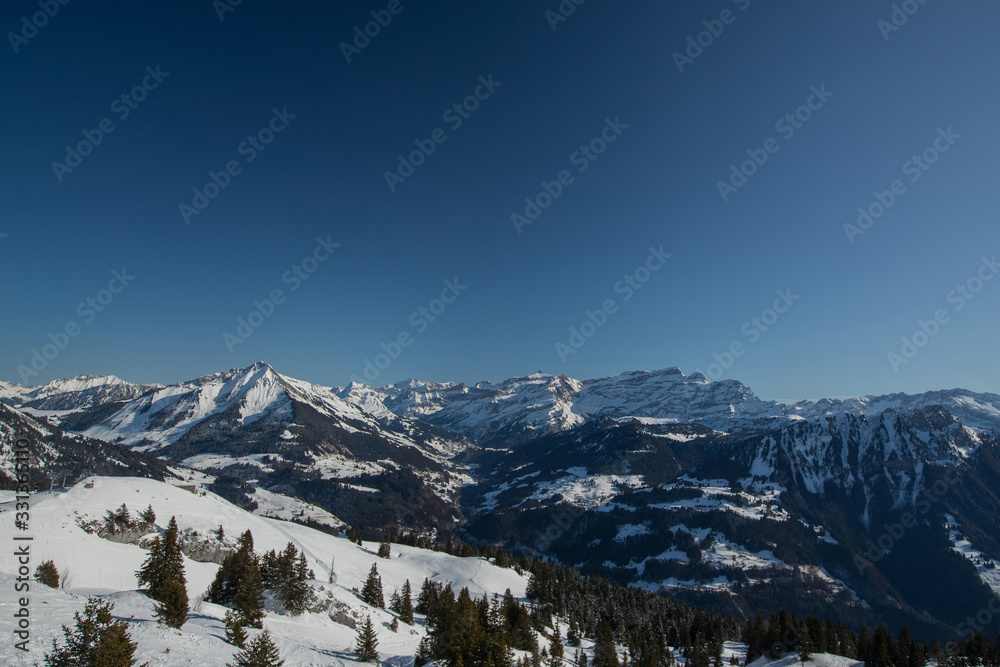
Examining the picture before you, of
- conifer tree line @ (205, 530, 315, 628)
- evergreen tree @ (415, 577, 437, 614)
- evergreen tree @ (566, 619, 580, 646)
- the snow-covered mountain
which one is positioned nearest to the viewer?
the snow-covered mountain

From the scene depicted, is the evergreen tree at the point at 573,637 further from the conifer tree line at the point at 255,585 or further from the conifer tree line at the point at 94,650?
the conifer tree line at the point at 94,650

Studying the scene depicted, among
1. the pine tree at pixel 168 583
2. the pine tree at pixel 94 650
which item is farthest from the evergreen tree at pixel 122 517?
the pine tree at pixel 94 650

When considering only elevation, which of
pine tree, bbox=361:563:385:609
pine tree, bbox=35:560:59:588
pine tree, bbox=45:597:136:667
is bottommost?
pine tree, bbox=361:563:385:609

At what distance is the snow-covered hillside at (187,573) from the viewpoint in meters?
33.9

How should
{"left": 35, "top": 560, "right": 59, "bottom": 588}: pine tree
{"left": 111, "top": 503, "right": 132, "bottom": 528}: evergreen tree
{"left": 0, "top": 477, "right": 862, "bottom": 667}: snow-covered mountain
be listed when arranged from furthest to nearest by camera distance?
{"left": 111, "top": 503, "right": 132, "bottom": 528}: evergreen tree < {"left": 35, "top": 560, "right": 59, "bottom": 588}: pine tree < {"left": 0, "top": 477, "right": 862, "bottom": 667}: snow-covered mountain

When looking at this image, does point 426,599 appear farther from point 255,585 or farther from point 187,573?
point 255,585

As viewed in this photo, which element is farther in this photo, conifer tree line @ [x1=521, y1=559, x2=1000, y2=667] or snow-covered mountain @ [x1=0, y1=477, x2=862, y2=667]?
conifer tree line @ [x1=521, y1=559, x2=1000, y2=667]

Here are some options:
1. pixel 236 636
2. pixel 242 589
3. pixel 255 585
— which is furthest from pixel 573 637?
pixel 236 636

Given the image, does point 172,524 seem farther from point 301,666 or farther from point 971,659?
point 971,659

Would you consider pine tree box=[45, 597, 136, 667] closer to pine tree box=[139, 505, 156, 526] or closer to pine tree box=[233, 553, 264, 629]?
pine tree box=[233, 553, 264, 629]

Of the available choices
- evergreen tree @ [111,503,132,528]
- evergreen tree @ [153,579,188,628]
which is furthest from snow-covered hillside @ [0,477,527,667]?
evergreen tree @ [111,503,132,528]

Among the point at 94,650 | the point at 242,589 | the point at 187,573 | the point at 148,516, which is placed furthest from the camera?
the point at 148,516

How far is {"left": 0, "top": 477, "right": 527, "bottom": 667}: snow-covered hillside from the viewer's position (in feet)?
111

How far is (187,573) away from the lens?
2584 inches
